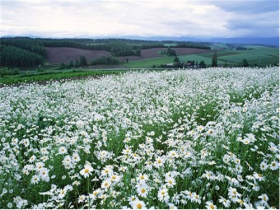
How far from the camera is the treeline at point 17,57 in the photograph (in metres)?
38.2

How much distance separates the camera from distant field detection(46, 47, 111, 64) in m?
44.1

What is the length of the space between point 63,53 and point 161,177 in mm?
49566

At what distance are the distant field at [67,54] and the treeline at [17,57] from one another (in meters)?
2.89

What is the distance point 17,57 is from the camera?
39031 millimetres

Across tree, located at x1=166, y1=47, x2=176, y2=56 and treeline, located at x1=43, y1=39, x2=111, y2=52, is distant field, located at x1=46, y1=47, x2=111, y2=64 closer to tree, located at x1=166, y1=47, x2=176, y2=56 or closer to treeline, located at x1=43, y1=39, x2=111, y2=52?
treeline, located at x1=43, y1=39, x2=111, y2=52

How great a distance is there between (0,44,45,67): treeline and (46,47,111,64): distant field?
2.89 m

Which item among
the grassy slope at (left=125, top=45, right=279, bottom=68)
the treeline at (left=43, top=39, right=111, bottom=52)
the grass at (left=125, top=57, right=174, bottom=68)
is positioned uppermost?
the treeline at (left=43, top=39, right=111, bottom=52)

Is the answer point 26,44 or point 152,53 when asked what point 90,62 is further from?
point 152,53

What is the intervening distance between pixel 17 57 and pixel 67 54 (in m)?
10.7

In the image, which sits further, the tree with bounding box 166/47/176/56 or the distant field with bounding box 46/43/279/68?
the tree with bounding box 166/47/176/56

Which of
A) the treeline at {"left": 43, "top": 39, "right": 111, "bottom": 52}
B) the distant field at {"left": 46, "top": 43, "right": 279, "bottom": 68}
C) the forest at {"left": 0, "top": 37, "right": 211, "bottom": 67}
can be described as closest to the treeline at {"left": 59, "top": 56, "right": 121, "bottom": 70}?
the forest at {"left": 0, "top": 37, "right": 211, "bottom": 67}

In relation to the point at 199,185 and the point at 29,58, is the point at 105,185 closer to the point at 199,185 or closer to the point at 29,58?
the point at 199,185

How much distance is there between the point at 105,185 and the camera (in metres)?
2.85

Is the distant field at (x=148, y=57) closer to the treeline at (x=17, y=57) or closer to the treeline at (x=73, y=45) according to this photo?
the treeline at (x=73, y=45)
